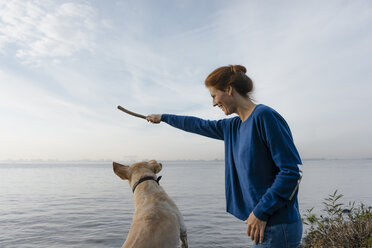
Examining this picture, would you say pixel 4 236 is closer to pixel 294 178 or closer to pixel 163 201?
pixel 163 201

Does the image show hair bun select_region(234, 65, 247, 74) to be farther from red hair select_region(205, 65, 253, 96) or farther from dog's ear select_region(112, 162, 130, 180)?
dog's ear select_region(112, 162, 130, 180)

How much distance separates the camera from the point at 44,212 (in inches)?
693

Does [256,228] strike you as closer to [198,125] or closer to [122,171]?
[198,125]

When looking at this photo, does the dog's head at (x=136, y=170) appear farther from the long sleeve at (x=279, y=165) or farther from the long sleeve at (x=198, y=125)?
the long sleeve at (x=279, y=165)

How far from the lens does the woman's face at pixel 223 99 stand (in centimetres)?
276

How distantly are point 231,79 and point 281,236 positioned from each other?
1.62 meters

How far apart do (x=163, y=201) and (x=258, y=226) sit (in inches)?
61.9

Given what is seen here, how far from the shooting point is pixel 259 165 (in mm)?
2465

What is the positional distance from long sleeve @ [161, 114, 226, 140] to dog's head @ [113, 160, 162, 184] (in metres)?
0.84

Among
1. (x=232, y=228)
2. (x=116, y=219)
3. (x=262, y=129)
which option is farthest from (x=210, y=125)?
(x=116, y=219)

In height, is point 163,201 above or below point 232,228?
above

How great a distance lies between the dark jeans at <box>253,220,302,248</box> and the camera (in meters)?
2.37

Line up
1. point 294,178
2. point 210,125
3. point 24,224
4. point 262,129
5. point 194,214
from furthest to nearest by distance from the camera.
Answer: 1. point 194,214
2. point 24,224
3. point 210,125
4. point 262,129
5. point 294,178

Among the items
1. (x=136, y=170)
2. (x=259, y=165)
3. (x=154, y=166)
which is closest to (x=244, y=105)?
(x=259, y=165)
